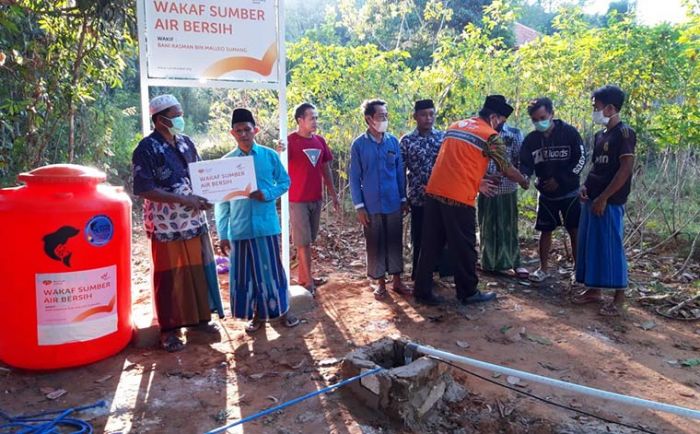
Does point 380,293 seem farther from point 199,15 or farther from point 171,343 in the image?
point 199,15

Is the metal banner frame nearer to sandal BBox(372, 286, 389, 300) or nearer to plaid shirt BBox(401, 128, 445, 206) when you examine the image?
sandal BBox(372, 286, 389, 300)

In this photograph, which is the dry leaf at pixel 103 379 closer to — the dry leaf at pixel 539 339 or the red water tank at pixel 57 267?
the red water tank at pixel 57 267

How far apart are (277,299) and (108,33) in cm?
355

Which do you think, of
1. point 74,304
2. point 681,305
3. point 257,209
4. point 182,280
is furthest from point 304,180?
point 681,305

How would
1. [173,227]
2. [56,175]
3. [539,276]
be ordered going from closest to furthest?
[56,175] < [173,227] < [539,276]

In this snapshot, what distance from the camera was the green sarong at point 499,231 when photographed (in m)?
5.40

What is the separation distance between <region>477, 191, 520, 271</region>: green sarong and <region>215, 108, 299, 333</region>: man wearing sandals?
2379mm

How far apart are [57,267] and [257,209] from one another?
1.38 meters

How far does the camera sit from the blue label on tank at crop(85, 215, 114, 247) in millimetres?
3354

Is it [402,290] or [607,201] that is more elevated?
[607,201]

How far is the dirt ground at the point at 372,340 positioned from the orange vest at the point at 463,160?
1057 mm

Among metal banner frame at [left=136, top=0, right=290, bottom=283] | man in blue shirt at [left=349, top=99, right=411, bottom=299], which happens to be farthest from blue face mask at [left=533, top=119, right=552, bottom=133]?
metal banner frame at [left=136, top=0, right=290, bottom=283]

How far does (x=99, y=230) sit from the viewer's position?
3.40 metres

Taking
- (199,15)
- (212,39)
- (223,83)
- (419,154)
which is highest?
(199,15)
